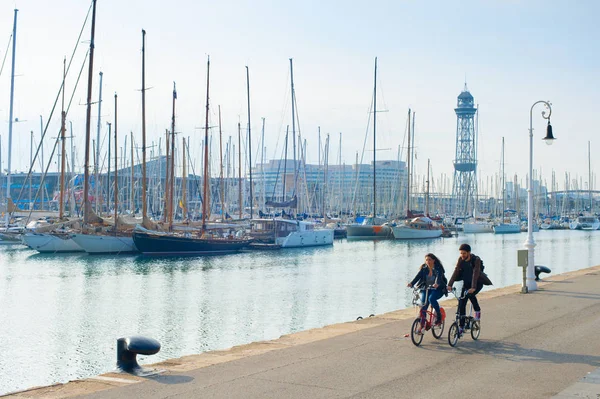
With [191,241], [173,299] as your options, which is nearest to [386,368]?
[173,299]

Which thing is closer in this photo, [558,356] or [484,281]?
[558,356]

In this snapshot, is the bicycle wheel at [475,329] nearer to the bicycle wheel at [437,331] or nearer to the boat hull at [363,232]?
the bicycle wheel at [437,331]

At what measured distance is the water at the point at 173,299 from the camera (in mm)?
21203

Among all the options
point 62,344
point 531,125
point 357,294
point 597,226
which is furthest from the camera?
point 597,226

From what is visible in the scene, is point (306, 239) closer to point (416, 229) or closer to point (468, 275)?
point (416, 229)

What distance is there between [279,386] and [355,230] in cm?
8001

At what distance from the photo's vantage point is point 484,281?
46.8 feet

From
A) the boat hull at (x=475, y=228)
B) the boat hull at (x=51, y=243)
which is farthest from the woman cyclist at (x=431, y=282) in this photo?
the boat hull at (x=475, y=228)

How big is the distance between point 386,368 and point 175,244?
4731cm

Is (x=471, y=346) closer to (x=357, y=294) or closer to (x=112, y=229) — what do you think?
(x=357, y=294)

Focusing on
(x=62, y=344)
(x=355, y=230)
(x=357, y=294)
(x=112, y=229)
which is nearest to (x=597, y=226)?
(x=355, y=230)

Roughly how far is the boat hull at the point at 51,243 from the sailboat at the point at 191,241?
675 centimetres

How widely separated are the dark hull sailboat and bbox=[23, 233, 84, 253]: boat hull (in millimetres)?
6663

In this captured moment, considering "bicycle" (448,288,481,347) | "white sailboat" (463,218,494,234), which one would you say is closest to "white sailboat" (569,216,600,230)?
"white sailboat" (463,218,494,234)
